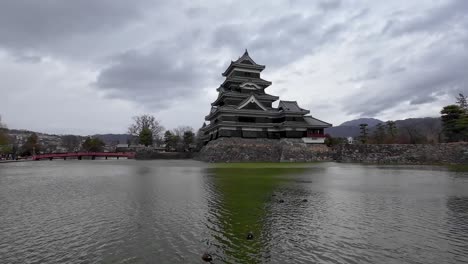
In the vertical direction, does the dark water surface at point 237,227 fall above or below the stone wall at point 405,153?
below

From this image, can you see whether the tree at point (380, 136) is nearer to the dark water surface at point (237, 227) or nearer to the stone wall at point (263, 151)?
the stone wall at point (263, 151)

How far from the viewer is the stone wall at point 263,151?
35031 millimetres

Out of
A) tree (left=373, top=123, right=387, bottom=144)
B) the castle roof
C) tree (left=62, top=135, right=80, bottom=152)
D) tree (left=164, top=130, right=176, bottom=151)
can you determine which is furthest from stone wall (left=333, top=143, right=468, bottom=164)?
tree (left=62, top=135, right=80, bottom=152)

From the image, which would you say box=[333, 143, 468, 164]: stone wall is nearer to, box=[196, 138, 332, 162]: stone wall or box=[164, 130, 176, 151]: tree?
box=[196, 138, 332, 162]: stone wall

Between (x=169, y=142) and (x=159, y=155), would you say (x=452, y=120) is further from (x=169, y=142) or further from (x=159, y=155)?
(x=169, y=142)

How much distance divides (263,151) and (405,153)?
17503mm

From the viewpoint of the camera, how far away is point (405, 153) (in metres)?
33.1

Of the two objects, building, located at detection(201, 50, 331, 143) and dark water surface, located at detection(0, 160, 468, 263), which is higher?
building, located at detection(201, 50, 331, 143)

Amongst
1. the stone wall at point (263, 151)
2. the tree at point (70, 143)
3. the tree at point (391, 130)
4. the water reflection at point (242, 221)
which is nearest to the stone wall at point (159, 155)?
the stone wall at point (263, 151)

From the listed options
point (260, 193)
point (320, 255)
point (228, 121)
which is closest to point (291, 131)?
point (228, 121)

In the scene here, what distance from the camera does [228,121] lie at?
36781 millimetres

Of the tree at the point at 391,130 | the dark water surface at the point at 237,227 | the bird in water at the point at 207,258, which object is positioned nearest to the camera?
the bird in water at the point at 207,258

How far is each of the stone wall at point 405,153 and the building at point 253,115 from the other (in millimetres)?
4675

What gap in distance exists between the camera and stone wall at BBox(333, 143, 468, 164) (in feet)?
101
